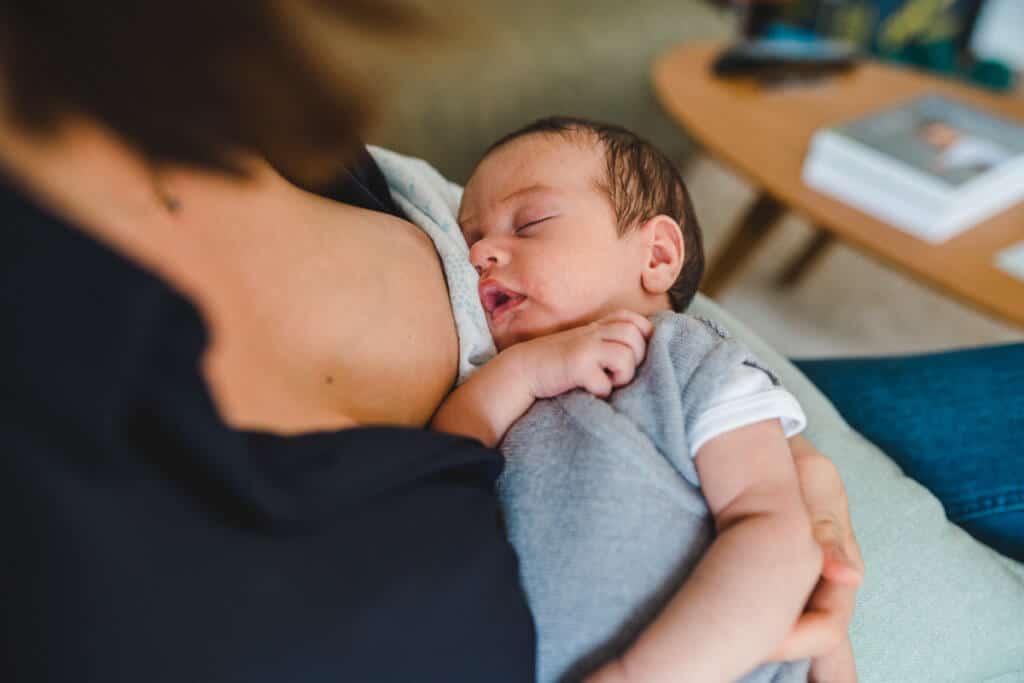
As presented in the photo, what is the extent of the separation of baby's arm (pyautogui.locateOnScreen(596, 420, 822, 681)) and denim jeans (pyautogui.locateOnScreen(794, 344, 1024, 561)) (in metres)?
0.34

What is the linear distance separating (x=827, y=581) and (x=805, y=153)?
1.15m

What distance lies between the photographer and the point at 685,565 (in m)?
0.53

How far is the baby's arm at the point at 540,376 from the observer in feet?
1.97

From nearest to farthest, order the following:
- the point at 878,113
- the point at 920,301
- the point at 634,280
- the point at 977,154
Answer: the point at 634,280
the point at 977,154
the point at 878,113
the point at 920,301

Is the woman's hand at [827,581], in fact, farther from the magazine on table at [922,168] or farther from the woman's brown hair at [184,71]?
the magazine on table at [922,168]

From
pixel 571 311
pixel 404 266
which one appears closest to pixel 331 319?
pixel 404 266

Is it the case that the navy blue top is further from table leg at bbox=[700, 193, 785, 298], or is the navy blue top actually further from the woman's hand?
table leg at bbox=[700, 193, 785, 298]

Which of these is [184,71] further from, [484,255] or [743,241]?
[743,241]

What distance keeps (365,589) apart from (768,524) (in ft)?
0.92

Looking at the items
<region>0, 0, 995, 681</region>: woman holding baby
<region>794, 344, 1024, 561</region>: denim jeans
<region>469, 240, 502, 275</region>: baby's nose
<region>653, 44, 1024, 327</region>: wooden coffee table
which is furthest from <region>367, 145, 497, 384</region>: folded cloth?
<region>653, 44, 1024, 327</region>: wooden coffee table

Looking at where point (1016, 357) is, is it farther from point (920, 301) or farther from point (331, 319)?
point (920, 301)

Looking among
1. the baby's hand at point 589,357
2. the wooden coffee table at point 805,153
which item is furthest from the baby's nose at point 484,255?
the wooden coffee table at point 805,153

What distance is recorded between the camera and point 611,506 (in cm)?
52

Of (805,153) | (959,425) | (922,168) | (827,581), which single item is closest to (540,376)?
(827,581)
